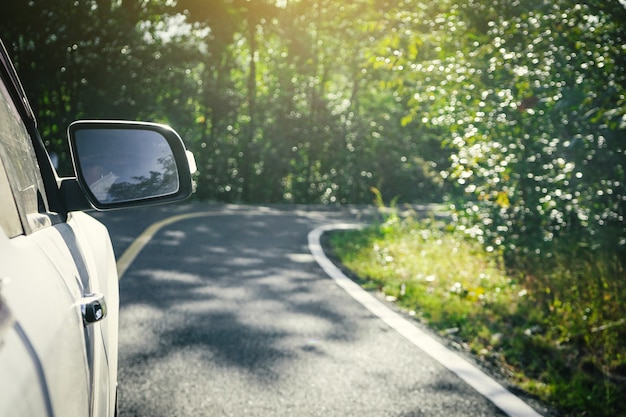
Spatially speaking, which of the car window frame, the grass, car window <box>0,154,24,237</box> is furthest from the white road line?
car window <box>0,154,24,237</box>

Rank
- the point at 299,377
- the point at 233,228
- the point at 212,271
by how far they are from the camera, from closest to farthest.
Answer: the point at 299,377, the point at 212,271, the point at 233,228

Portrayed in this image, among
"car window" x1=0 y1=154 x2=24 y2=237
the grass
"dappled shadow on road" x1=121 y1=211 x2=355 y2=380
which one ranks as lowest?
the grass

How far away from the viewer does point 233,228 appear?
1241 centimetres

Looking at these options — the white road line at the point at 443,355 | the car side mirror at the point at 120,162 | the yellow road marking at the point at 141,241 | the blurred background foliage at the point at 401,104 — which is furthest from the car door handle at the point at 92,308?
the yellow road marking at the point at 141,241

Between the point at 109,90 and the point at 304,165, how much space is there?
8631 millimetres

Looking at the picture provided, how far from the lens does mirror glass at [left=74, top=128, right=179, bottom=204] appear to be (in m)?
2.07

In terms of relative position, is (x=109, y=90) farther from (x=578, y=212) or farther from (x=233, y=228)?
(x=578, y=212)

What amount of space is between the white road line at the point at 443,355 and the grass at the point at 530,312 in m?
0.22

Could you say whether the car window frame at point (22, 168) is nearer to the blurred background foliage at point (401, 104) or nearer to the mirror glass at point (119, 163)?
the mirror glass at point (119, 163)

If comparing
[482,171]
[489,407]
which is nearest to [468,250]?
[482,171]

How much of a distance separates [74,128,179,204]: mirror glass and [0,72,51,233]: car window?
5.7 inches

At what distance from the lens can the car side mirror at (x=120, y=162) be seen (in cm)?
207

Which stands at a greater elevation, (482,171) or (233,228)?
(482,171)

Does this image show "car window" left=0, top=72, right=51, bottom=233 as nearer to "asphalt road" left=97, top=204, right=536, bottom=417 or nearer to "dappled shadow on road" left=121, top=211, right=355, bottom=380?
"asphalt road" left=97, top=204, right=536, bottom=417
